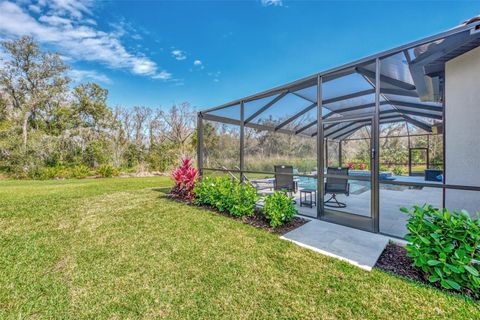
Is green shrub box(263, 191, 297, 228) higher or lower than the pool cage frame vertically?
lower

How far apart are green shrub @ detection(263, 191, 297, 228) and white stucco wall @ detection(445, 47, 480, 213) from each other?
2.60 meters

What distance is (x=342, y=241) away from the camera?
11.5 feet

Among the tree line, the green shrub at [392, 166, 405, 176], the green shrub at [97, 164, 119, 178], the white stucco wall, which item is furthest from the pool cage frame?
the tree line

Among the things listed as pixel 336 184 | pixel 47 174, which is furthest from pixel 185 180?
pixel 47 174

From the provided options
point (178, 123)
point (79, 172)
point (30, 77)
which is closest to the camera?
point (79, 172)

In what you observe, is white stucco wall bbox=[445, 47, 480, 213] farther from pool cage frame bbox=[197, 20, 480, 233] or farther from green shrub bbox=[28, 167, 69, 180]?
green shrub bbox=[28, 167, 69, 180]

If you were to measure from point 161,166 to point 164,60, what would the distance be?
7.50 m

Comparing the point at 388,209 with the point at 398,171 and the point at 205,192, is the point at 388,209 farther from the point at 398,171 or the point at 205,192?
the point at 398,171

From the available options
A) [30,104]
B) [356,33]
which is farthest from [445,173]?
[30,104]

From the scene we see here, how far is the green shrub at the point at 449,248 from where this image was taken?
7.25ft

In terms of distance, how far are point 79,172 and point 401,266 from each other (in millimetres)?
16130

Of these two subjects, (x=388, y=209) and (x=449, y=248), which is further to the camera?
(x=388, y=209)

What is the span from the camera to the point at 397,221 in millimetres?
4324

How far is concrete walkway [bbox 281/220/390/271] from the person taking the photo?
2992 millimetres
